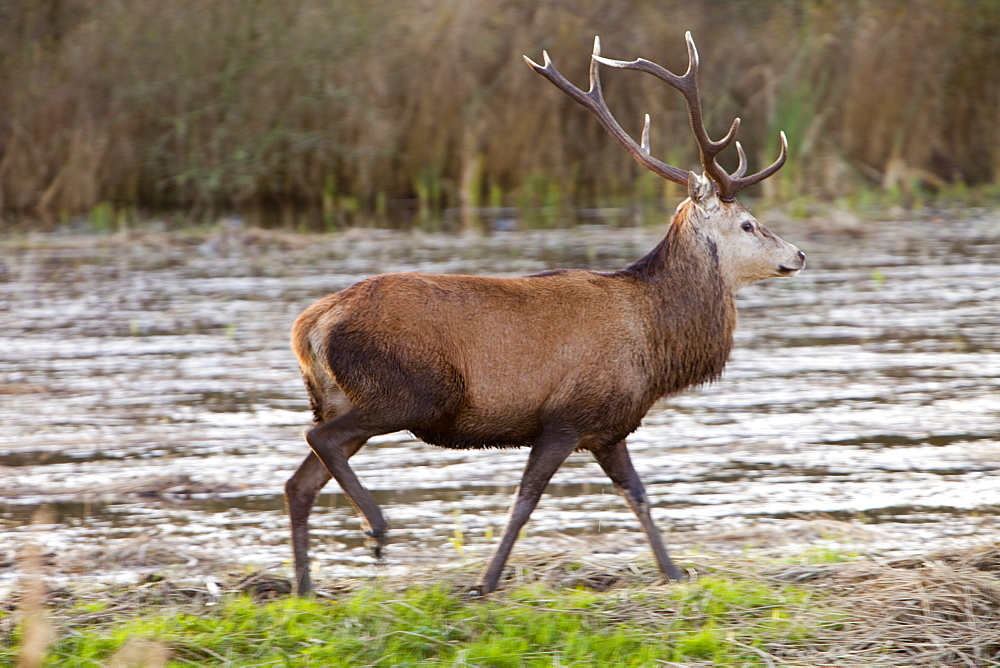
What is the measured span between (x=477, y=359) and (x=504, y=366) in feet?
0.38

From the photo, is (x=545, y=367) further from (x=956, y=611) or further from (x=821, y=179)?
(x=821, y=179)

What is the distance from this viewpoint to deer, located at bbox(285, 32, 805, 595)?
543 centimetres

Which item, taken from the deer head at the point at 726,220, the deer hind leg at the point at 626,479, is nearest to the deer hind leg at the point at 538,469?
the deer hind leg at the point at 626,479

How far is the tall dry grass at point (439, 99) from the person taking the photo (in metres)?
18.8

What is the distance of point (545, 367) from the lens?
564 cm

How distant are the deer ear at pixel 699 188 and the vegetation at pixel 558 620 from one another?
1.72 metres

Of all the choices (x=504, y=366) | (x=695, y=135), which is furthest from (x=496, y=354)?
(x=695, y=135)

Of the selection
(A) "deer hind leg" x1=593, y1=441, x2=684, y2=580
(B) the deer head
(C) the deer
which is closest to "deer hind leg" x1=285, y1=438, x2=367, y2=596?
(C) the deer

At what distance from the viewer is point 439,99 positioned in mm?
19969

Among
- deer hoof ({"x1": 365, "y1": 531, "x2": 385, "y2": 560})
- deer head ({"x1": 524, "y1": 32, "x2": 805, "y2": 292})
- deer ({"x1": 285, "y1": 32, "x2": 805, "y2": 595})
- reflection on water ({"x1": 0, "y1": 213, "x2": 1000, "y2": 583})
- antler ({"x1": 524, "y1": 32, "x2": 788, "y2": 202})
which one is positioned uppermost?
antler ({"x1": 524, "y1": 32, "x2": 788, "y2": 202})

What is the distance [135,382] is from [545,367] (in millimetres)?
5188

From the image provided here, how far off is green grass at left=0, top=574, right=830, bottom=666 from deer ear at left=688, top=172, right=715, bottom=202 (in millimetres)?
1798

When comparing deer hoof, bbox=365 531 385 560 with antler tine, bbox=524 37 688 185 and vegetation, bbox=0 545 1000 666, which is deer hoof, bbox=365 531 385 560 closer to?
vegetation, bbox=0 545 1000 666

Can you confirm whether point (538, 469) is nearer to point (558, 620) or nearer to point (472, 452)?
point (558, 620)
